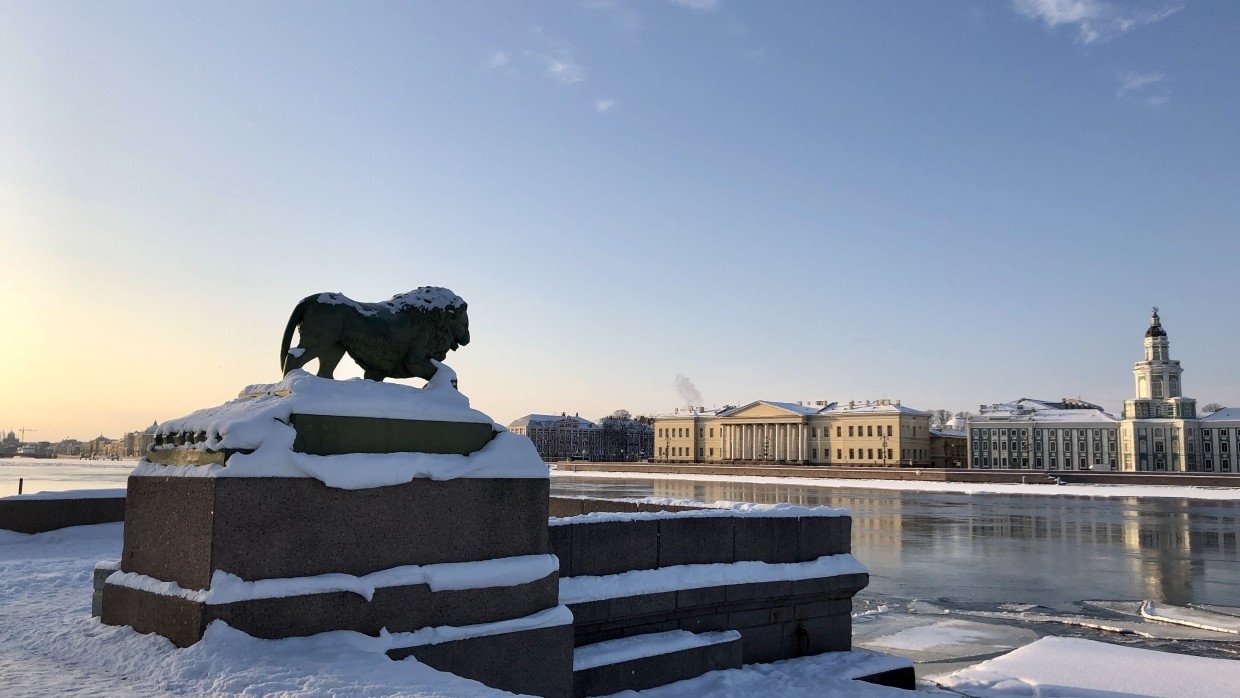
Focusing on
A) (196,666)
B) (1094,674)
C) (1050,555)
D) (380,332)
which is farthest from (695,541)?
(1050,555)

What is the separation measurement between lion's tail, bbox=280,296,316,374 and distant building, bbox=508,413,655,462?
408 ft

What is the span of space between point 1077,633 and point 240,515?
999cm

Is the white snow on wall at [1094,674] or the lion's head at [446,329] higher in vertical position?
the lion's head at [446,329]

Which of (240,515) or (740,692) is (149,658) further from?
(740,692)

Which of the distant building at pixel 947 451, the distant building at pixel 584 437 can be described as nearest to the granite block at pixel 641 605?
the distant building at pixel 947 451

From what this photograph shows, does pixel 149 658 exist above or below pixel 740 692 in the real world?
above

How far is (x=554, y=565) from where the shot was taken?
5.33 metres

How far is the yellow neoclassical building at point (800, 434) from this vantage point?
337 ft

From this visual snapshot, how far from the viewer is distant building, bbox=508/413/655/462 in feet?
439

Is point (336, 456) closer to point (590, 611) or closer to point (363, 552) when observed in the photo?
point (363, 552)

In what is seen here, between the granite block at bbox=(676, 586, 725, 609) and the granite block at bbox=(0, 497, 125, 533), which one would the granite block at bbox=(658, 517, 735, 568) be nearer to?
the granite block at bbox=(676, 586, 725, 609)

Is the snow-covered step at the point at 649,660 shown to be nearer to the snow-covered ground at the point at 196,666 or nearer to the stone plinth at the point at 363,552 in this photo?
the stone plinth at the point at 363,552

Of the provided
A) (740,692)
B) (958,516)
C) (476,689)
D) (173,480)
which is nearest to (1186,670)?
(740,692)

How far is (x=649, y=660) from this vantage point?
20.5 feet
